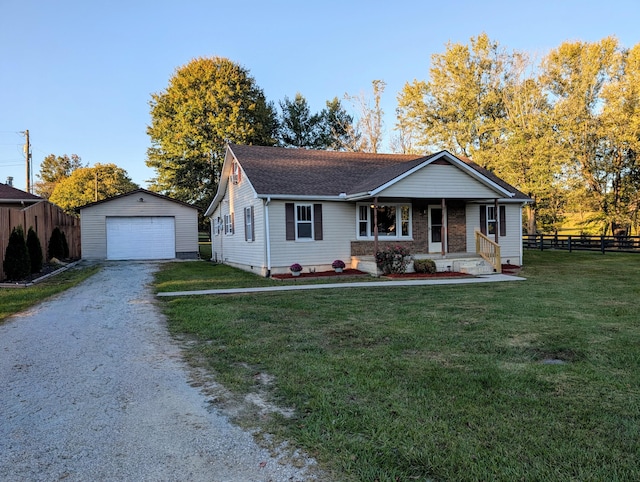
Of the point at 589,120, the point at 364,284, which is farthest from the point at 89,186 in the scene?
the point at 589,120

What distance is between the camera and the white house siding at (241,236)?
15.0m

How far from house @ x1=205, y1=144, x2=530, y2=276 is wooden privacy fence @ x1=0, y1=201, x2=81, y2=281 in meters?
7.23

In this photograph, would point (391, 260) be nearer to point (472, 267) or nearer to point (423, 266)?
point (423, 266)

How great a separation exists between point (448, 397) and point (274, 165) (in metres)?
14.2

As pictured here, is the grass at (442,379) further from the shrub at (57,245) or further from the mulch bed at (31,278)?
the shrub at (57,245)

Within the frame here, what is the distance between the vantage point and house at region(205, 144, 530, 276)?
48.4 ft

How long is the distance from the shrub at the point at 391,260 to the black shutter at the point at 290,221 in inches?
119

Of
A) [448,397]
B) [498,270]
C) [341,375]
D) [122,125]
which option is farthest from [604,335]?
[122,125]

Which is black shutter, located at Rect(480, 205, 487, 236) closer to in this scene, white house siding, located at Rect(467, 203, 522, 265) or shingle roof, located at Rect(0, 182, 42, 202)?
white house siding, located at Rect(467, 203, 522, 265)

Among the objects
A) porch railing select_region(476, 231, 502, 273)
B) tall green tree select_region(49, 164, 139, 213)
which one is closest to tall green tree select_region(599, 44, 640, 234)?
porch railing select_region(476, 231, 502, 273)

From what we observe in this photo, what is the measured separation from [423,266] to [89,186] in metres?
45.9

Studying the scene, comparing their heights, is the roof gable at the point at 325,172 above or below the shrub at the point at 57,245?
above

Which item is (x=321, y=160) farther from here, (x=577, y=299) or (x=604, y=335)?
(x=604, y=335)

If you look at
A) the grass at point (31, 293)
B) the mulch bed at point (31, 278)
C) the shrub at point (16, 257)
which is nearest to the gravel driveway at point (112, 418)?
the grass at point (31, 293)
